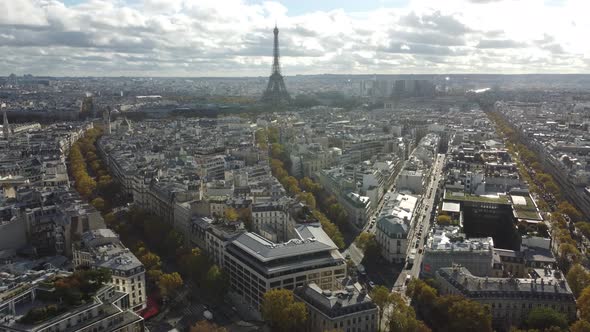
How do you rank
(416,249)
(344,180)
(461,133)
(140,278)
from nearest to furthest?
(140,278), (416,249), (344,180), (461,133)

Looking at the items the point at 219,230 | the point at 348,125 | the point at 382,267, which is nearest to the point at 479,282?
the point at 382,267

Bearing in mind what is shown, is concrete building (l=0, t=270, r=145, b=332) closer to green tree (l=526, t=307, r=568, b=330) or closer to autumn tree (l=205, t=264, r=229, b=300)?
autumn tree (l=205, t=264, r=229, b=300)

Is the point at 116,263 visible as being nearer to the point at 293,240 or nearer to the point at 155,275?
the point at 155,275

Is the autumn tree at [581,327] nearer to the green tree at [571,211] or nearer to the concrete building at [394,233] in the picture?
the concrete building at [394,233]

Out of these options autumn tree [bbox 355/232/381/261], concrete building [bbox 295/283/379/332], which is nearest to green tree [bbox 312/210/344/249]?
autumn tree [bbox 355/232/381/261]

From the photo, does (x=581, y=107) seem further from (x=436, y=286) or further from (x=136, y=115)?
(x=436, y=286)

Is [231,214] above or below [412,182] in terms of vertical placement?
above

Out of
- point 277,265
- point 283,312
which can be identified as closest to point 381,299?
point 283,312
